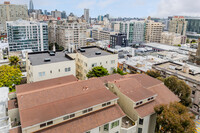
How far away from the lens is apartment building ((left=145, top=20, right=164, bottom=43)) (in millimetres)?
175375

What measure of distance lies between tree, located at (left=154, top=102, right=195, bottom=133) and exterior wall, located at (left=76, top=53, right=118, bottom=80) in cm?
2739

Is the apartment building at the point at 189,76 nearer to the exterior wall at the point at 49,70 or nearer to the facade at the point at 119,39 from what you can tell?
the exterior wall at the point at 49,70

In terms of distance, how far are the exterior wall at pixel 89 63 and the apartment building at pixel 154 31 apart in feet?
452

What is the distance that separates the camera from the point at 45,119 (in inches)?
915

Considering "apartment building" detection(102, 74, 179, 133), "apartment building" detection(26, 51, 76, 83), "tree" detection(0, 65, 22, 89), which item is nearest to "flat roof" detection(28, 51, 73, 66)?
"apartment building" detection(26, 51, 76, 83)

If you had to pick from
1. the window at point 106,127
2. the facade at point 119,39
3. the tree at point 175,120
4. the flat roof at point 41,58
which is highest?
the facade at point 119,39

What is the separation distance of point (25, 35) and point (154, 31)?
133 meters

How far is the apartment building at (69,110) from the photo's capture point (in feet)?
77.2

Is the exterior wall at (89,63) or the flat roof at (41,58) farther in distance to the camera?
the exterior wall at (89,63)

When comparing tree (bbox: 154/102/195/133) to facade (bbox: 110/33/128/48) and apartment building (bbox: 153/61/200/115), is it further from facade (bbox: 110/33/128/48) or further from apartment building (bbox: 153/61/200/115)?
facade (bbox: 110/33/128/48)

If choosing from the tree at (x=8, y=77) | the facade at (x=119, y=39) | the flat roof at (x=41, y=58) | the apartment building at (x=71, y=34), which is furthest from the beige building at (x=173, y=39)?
the tree at (x=8, y=77)

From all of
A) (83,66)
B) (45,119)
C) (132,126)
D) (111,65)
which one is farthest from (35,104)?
(111,65)

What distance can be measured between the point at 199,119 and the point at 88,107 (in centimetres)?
4115

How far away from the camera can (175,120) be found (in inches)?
1030
